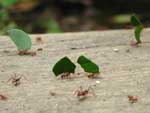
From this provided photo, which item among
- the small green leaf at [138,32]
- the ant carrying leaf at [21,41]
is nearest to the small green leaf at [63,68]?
the ant carrying leaf at [21,41]

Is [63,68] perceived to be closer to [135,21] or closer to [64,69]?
[64,69]

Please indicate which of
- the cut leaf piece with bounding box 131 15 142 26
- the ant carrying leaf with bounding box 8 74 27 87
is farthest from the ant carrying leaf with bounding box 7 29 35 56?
the cut leaf piece with bounding box 131 15 142 26

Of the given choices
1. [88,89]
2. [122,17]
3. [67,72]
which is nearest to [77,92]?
[88,89]

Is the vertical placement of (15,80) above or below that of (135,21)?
below

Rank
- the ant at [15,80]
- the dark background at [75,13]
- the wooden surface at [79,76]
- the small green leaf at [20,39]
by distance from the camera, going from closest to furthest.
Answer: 1. the wooden surface at [79,76]
2. the ant at [15,80]
3. the small green leaf at [20,39]
4. the dark background at [75,13]

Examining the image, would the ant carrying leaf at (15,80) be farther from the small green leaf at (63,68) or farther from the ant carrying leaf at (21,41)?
the ant carrying leaf at (21,41)

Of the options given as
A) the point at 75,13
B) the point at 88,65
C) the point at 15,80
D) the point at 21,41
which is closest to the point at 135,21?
the point at 88,65

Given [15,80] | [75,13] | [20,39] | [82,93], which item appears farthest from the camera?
[75,13]
